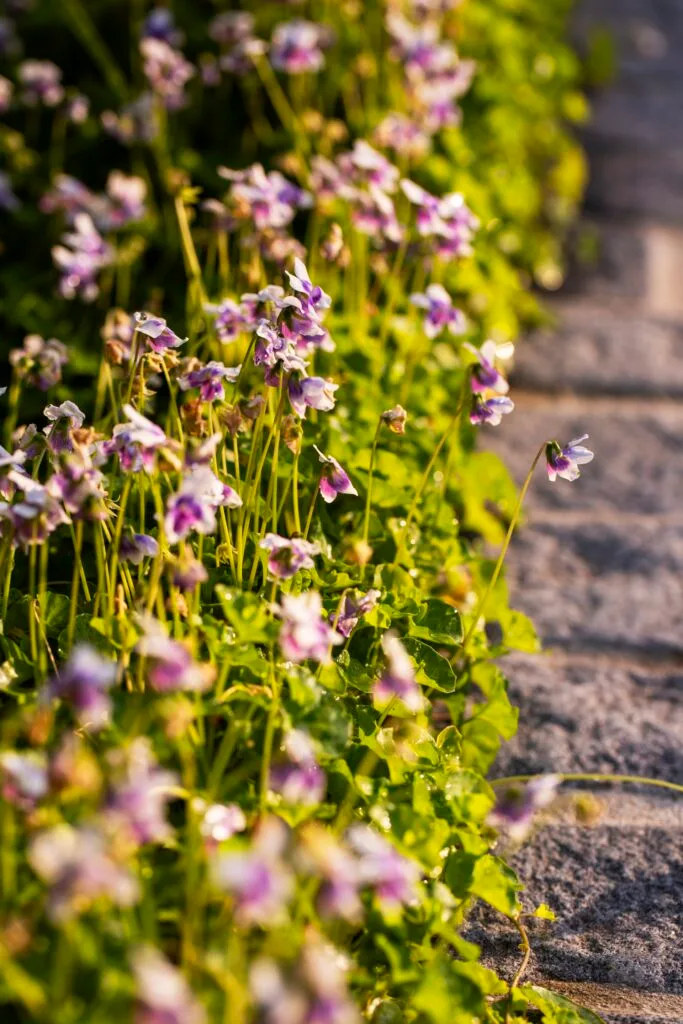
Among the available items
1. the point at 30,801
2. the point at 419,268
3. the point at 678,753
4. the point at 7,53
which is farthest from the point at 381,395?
the point at 7,53

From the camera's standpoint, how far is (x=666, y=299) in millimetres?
3072

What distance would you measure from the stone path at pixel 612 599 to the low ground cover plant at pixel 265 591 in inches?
3.3

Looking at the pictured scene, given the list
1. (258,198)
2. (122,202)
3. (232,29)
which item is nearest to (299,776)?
(258,198)

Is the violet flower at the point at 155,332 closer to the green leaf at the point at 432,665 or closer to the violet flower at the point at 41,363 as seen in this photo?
the violet flower at the point at 41,363

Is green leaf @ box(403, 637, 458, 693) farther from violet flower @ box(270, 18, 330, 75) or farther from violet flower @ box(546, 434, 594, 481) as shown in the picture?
violet flower @ box(270, 18, 330, 75)

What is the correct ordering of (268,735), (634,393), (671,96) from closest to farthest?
(268,735)
(634,393)
(671,96)

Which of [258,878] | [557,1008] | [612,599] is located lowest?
[612,599]

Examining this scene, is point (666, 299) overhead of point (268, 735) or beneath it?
beneath

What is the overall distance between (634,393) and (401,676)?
1768 mm

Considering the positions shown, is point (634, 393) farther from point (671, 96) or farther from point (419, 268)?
point (671, 96)

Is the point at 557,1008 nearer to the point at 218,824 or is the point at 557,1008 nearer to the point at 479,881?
the point at 479,881

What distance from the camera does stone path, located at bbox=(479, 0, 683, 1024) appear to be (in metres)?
1.44

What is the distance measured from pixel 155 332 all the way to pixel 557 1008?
87cm

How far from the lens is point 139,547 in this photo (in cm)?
136
